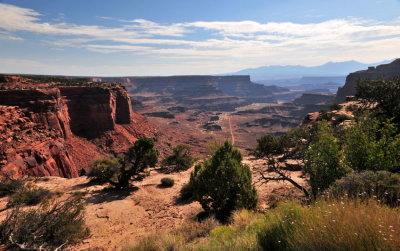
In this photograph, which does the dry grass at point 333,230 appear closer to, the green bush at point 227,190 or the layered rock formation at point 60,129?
the green bush at point 227,190

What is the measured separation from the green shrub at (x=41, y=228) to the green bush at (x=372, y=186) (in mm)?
8942

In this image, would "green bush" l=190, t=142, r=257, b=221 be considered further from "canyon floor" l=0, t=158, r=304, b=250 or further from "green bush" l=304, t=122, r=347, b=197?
"green bush" l=304, t=122, r=347, b=197

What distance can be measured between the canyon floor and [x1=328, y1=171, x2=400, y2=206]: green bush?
413 centimetres

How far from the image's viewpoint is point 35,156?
92.5 feet

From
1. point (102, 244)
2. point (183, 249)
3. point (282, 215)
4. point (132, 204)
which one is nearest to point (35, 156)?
point (132, 204)

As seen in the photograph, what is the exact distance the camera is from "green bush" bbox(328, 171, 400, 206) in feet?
21.2

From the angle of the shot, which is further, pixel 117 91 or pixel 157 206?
pixel 117 91

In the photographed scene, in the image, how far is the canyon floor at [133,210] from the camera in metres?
11.4

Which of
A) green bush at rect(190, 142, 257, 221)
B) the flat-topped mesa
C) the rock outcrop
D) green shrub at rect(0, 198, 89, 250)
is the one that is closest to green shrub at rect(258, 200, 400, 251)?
green shrub at rect(0, 198, 89, 250)

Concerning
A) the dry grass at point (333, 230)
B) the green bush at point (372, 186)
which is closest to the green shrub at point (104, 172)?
the dry grass at point (333, 230)

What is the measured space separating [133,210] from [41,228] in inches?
318

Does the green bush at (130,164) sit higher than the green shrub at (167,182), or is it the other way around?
the green bush at (130,164)

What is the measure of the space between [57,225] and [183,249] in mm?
6017

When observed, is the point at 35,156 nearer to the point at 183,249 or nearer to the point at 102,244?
the point at 102,244
